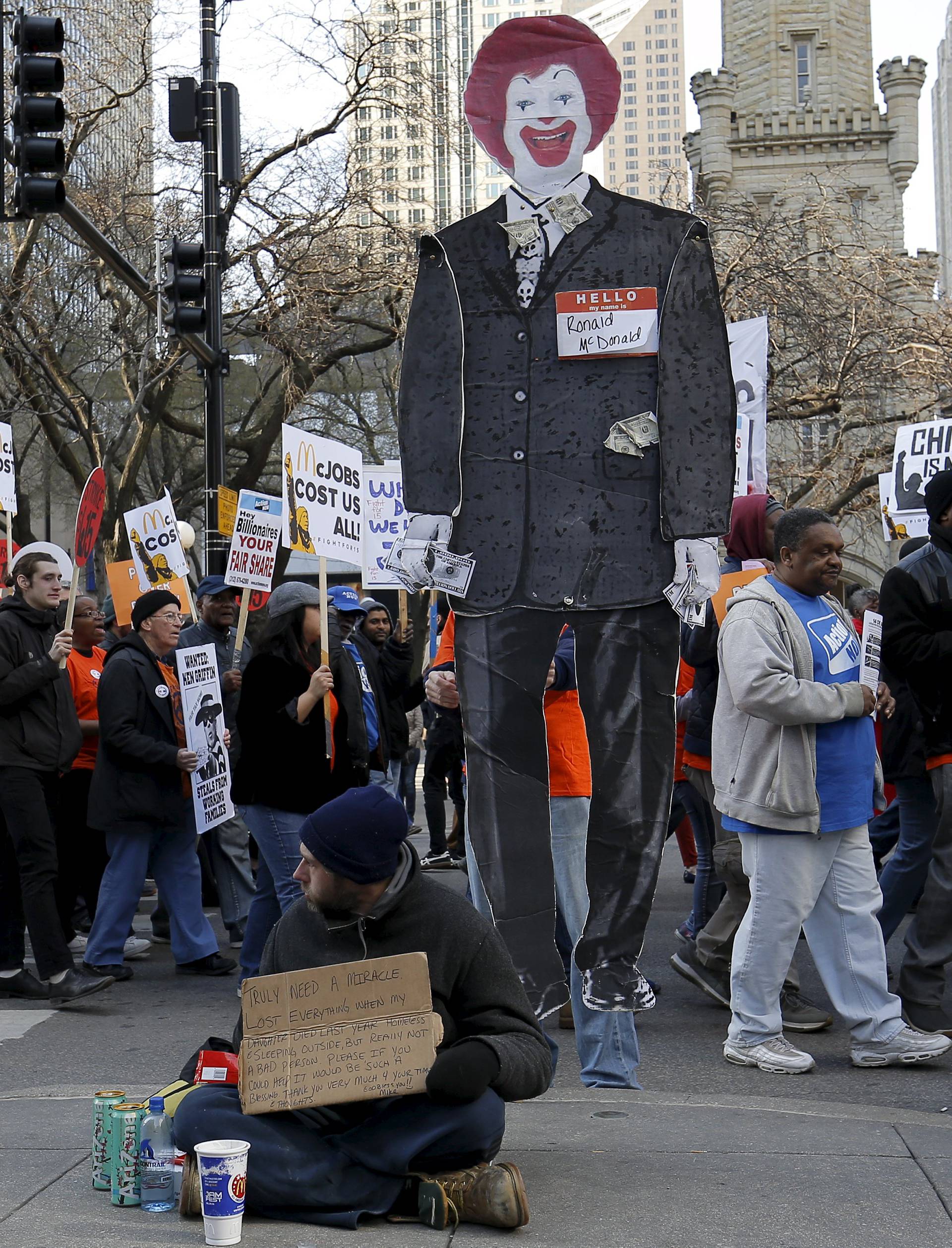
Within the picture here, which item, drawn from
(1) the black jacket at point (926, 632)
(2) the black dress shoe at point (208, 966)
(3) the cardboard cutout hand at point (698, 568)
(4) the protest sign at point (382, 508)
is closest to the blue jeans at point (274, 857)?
(2) the black dress shoe at point (208, 966)

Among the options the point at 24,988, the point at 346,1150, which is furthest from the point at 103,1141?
the point at 24,988

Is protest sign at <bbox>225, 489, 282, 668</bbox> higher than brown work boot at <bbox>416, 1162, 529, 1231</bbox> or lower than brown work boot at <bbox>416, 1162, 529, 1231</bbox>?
higher

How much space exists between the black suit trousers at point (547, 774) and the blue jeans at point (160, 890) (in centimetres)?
350

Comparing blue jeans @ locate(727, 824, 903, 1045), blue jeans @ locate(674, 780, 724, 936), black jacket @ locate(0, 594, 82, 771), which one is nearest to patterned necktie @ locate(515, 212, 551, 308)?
blue jeans @ locate(727, 824, 903, 1045)

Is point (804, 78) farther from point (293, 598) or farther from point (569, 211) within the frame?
point (569, 211)

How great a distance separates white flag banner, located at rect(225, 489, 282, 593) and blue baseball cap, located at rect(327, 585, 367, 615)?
0.44 metres

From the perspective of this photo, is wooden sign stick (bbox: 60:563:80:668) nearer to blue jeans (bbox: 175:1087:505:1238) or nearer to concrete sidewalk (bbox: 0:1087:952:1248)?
concrete sidewalk (bbox: 0:1087:952:1248)

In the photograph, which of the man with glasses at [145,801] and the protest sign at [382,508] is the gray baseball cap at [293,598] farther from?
the protest sign at [382,508]

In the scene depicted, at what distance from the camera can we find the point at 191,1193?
3.84 m

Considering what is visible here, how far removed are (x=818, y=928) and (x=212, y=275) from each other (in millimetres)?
8891

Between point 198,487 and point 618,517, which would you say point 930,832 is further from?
point 198,487

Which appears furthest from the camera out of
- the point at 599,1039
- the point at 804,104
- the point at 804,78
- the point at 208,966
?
the point at 804,78

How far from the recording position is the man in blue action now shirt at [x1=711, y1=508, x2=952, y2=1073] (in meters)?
5.74

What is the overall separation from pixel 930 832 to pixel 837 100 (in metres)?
60.4
